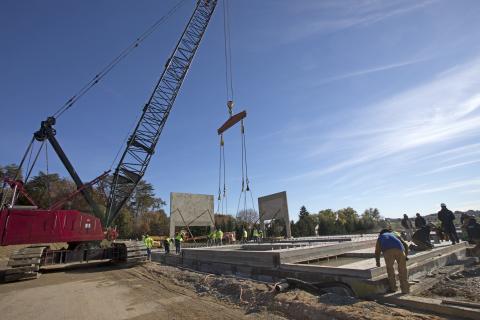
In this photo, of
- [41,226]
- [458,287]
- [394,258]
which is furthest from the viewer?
[41,226]

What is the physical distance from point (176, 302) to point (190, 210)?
21.3 metres

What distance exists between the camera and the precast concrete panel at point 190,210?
27239mm

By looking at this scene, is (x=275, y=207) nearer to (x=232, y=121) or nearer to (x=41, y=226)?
(x=232, y=121)

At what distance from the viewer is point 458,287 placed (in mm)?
6914

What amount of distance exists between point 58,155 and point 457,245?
72.6 ft

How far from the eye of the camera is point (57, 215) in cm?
1302

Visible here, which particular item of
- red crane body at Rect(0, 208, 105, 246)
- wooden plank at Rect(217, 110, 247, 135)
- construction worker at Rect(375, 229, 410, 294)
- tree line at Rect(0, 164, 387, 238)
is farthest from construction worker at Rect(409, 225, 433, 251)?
tree line at Rect(0, 164, 387, 238)

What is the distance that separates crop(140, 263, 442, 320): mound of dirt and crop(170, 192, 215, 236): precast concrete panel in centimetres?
1833

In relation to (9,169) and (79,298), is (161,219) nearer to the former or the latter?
(9,169)

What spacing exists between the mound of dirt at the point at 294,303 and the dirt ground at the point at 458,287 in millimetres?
1921

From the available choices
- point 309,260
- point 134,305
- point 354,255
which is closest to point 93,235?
point 134,305

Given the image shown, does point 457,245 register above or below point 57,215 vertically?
below

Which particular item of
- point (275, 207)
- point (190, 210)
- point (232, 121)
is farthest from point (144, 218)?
point (232, 121)

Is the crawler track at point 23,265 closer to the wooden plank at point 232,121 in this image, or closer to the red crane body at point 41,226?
the red crane body at point 41,226
